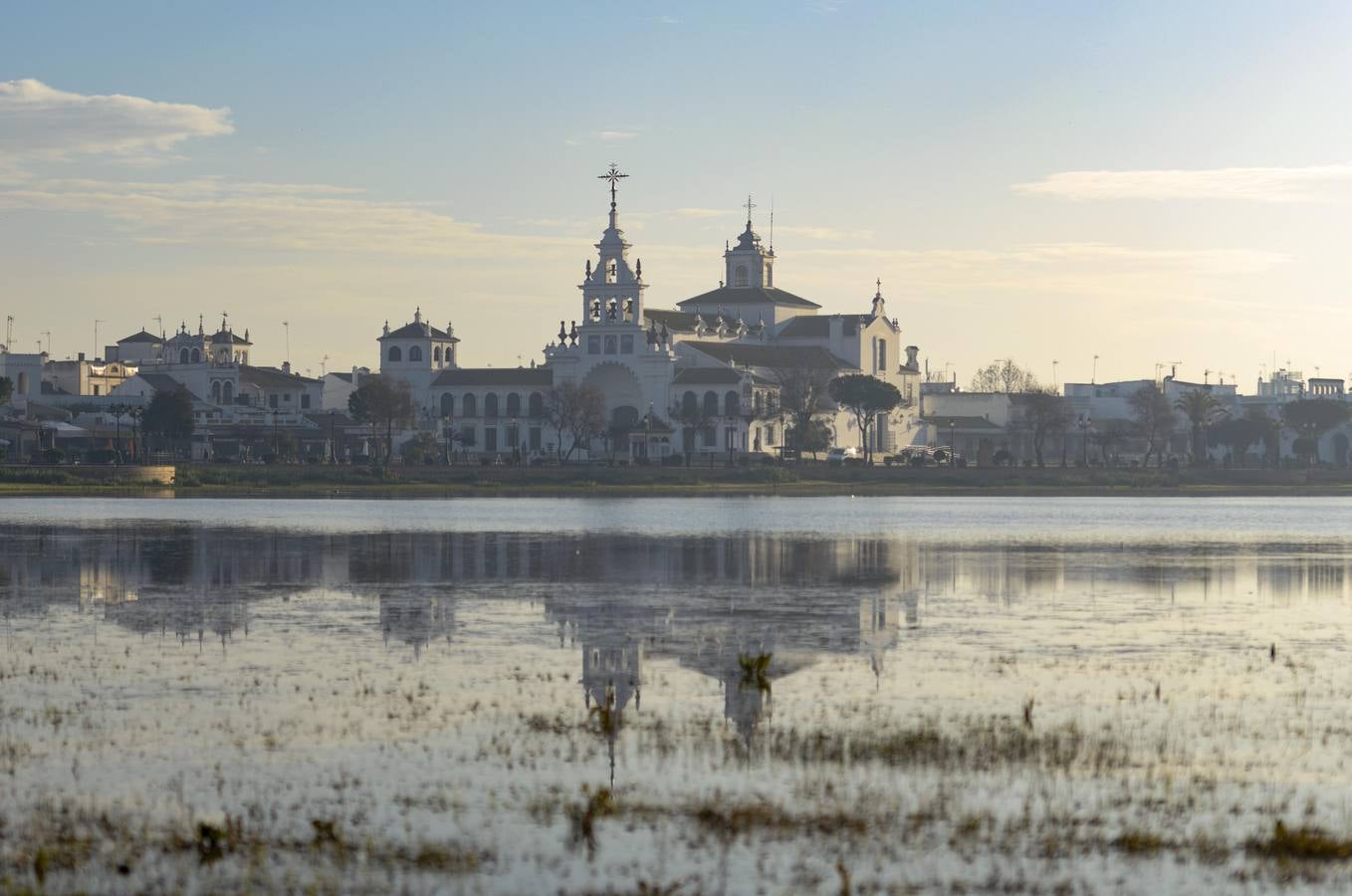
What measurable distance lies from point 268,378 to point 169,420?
3945cm

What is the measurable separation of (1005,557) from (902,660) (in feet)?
71.5

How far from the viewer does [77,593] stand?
3316cm

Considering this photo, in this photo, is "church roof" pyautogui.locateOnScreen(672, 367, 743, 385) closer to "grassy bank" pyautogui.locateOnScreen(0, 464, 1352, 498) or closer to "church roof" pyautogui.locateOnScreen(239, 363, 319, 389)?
"grassy bank" pyautogui.locateOnScreen(0, 464, 1352, 498)

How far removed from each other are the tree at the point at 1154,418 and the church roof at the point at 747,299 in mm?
27682

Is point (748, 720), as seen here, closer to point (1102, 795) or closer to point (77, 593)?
point (1102, 795)

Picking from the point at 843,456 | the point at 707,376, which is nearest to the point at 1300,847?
the point at 843,456

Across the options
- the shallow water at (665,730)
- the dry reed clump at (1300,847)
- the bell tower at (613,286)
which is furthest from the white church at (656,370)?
the dry reed clump at (1300,847)

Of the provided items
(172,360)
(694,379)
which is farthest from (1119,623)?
(172,360)

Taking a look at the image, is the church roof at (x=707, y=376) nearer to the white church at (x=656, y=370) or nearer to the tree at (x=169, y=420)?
the white church at (x=656, y=370)

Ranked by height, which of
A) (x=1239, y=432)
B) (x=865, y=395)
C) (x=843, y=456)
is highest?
(x=865, y=395)

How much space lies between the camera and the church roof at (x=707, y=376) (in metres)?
136

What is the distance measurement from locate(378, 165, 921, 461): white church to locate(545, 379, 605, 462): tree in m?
1.93

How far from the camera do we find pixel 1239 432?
5738 inches

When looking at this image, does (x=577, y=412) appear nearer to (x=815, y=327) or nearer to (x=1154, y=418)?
(x=815, y=327)
